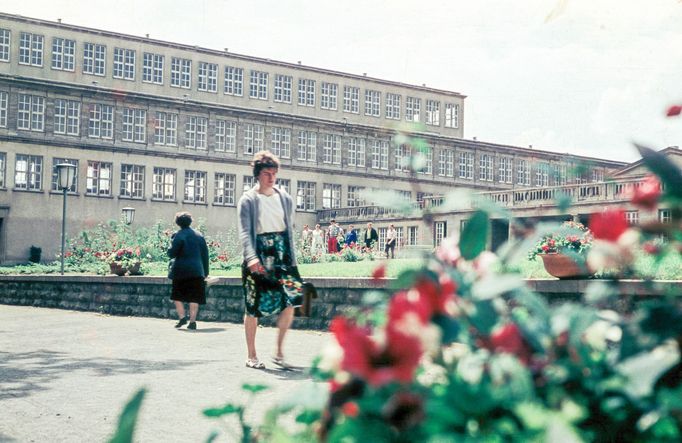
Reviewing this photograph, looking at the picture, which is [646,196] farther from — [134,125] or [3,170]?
[134,125]

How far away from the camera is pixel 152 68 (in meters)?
60.2

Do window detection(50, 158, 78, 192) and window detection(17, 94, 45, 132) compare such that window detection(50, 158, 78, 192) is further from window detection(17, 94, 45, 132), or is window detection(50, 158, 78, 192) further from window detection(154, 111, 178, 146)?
window detection(154, 111, 178, 146)

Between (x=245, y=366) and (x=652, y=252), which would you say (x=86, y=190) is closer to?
(x=245, y=366)

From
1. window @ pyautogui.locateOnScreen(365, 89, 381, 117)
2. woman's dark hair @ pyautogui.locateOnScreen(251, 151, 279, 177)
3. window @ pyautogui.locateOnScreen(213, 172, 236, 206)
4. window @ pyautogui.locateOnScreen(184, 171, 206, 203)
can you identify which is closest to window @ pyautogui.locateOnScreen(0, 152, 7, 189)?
window @ pyautogui.locateOnScreen(184, 171, 206, 203)

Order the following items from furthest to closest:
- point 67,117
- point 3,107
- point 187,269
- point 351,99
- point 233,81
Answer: point 351,99, point 233,81, point 67,117, point 3,107, point 187,269

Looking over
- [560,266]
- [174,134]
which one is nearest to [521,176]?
[174,134]

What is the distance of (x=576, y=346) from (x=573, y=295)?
325 inches

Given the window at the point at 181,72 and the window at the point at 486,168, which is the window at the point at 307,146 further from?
the window at the point at 486,168

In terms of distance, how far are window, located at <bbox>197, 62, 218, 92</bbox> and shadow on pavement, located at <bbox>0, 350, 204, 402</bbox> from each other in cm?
5438

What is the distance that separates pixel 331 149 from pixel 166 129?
12.7 m

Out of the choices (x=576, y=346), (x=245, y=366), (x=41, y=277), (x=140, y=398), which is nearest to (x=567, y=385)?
(x=576, y=346)

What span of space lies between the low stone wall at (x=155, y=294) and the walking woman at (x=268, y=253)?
112 inches

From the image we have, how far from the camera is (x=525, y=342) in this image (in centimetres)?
134

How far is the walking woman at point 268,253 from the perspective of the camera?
7.37 m
